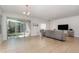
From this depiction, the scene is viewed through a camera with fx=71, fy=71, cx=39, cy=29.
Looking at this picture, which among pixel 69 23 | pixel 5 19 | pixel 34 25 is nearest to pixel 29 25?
pixel 34 25

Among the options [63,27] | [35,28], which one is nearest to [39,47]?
[35,28]

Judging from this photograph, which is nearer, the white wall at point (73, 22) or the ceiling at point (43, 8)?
the ceiling at point (43, 8)

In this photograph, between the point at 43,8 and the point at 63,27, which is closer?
the point at 43,8

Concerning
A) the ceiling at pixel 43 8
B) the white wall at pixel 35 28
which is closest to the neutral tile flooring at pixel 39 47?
the ceiling at pixel 43 8

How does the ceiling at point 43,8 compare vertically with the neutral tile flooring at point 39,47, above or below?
above

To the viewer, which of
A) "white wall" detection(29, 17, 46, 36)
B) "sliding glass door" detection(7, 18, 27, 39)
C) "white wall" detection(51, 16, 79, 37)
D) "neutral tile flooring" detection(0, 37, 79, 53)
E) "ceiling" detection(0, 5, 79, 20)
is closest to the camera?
"neutral tile flooring" detection(0, 37, 79, 53)

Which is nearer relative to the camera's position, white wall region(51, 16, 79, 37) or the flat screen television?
white wall region(51, 16, 79, 37)

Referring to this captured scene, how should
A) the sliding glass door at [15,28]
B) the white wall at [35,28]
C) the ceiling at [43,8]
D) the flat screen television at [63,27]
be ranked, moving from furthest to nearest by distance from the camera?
1. the flat screen television at [63,27]
2. the white wall at [35,28]
3. the sliding glass door at [15,28]
4. the ceiling at [43,8]

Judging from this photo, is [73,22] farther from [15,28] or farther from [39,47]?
[15,28]

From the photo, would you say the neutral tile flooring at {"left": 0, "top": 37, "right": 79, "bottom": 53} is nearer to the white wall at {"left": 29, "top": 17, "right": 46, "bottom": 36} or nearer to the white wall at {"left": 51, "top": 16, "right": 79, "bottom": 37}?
the white wall at {"left": 51, "top": 16, "right": 79, "bottom": 37}

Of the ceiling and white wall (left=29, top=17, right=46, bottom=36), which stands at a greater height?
the ceiling

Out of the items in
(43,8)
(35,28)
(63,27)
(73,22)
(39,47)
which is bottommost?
(39,47)

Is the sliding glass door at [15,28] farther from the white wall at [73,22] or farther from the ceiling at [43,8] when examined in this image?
the white wall at [73,22]

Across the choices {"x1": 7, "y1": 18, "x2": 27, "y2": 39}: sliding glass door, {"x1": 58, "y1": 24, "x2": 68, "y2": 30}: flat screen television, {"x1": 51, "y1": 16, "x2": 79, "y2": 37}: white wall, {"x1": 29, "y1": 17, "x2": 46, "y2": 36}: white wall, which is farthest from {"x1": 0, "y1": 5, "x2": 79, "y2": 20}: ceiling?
{"x1": 58, "y1": 24, "x2": 68, "y2": 30}: flat screen television
